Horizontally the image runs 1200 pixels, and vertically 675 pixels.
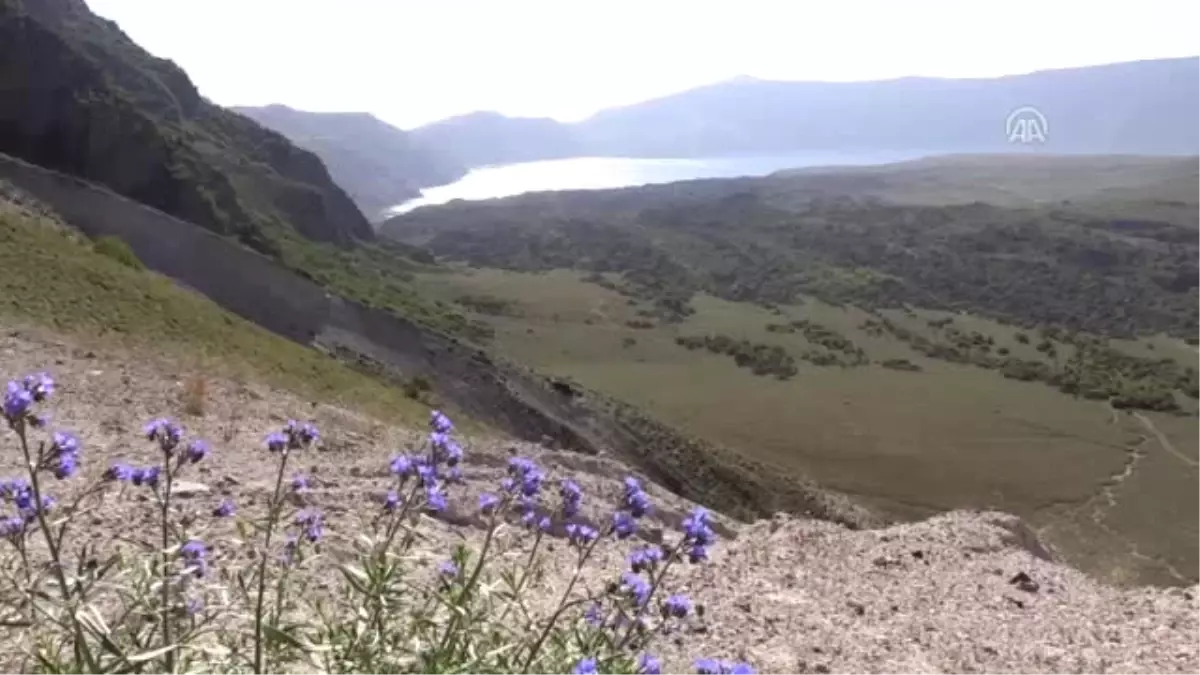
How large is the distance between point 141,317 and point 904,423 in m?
48.7

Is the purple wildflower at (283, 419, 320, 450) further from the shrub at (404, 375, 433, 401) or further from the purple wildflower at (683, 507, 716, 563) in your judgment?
the shrub at (404, 375, 433, 401)

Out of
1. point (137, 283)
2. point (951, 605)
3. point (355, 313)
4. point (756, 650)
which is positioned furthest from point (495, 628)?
point (355, 313)

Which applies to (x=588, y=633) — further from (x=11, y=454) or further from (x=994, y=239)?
(x=994, y=239)

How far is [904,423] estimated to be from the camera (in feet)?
199

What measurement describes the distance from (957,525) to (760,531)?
7.66ft

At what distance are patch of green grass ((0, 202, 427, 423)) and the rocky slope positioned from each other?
16.7 ft

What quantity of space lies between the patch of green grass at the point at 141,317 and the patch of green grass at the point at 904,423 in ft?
62.3

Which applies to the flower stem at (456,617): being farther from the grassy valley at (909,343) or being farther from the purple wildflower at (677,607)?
the grassy valley at (909,343)

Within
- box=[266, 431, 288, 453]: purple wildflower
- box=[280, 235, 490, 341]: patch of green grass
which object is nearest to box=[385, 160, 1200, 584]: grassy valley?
box=[280, 235, 490, 341]: patch of green grass

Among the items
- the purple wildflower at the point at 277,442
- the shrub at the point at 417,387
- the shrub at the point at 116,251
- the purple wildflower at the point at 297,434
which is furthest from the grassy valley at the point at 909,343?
the purple wildflower at the point at 277,442

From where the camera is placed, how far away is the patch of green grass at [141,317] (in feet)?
60.7

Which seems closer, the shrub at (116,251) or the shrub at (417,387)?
the shrub at (417,387)

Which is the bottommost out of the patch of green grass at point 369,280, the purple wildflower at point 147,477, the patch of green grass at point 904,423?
the patch of green grass at point 904,423

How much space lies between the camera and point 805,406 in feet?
207
